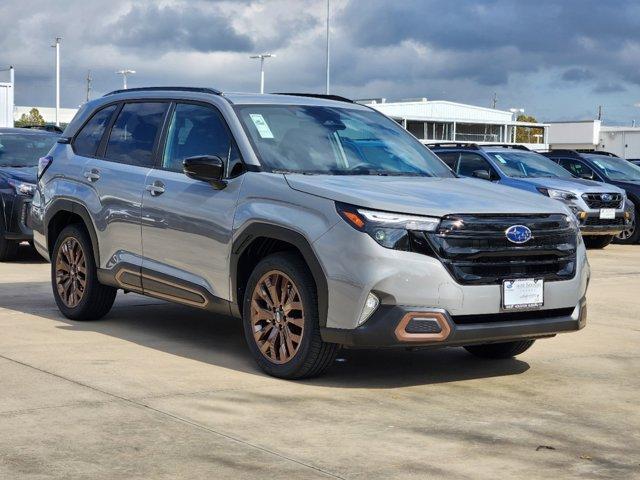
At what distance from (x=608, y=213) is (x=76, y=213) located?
1102 cm

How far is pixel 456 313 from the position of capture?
6.32m

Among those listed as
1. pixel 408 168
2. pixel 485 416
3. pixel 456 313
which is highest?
pixel 408 168

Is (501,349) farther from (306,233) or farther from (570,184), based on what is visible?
(570,184)

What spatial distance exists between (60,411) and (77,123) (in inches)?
156

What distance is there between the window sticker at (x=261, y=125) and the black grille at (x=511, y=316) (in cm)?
187

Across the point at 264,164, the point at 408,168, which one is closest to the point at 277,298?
the point at 264,164

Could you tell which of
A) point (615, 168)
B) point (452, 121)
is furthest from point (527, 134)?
point (615, 168)

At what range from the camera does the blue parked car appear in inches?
685

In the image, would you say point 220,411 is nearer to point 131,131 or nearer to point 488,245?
point 488,245

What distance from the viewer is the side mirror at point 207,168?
7148 mm

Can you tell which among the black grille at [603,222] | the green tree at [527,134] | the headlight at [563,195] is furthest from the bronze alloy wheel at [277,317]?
the green tree at [527,134]

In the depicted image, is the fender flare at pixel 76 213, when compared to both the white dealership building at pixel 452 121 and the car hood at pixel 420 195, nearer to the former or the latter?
the car hood at pixel 420 195

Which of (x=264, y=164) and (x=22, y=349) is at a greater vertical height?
(x=264, y=164)

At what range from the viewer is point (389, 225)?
6254 millimetres
